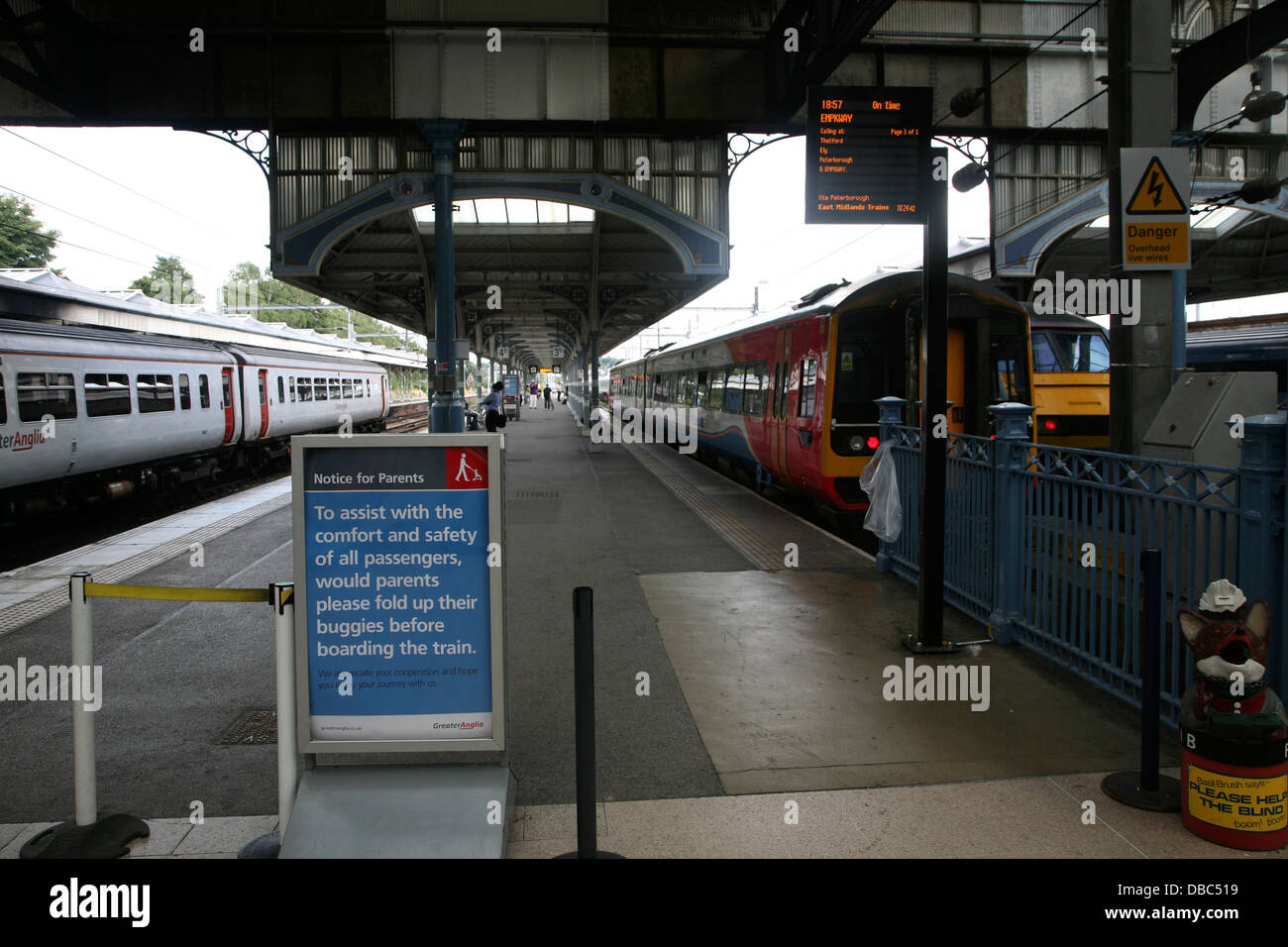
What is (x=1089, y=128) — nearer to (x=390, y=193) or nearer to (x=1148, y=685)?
(x=390, y=193)

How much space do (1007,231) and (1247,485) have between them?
533 inches

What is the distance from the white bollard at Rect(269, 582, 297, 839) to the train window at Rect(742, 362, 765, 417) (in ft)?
34.4

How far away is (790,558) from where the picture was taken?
8945mm

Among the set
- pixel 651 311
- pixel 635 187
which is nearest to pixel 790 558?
pixel 635 187

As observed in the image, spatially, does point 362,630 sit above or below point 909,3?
below

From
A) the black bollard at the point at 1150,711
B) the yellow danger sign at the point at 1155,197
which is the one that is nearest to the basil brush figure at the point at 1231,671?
the black bollard at the point at 1150,711

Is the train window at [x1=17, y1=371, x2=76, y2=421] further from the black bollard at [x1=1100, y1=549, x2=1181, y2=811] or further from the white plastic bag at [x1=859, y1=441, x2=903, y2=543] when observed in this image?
the black bollard at [x1=1100, y1=549, x2=1181, y2=811]

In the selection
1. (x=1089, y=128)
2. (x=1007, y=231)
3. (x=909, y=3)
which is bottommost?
(x=1007, y=231)

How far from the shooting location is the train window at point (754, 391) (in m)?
13.5

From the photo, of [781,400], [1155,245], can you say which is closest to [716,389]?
[781,400]

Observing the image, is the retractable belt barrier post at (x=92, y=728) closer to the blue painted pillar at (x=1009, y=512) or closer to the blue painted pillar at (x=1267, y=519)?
the blue painted pillar at (x=1267, y=519)

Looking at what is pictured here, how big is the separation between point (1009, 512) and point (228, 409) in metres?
16.4

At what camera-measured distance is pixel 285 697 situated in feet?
11.1

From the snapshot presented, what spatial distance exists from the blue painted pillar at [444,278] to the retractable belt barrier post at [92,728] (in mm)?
12844
